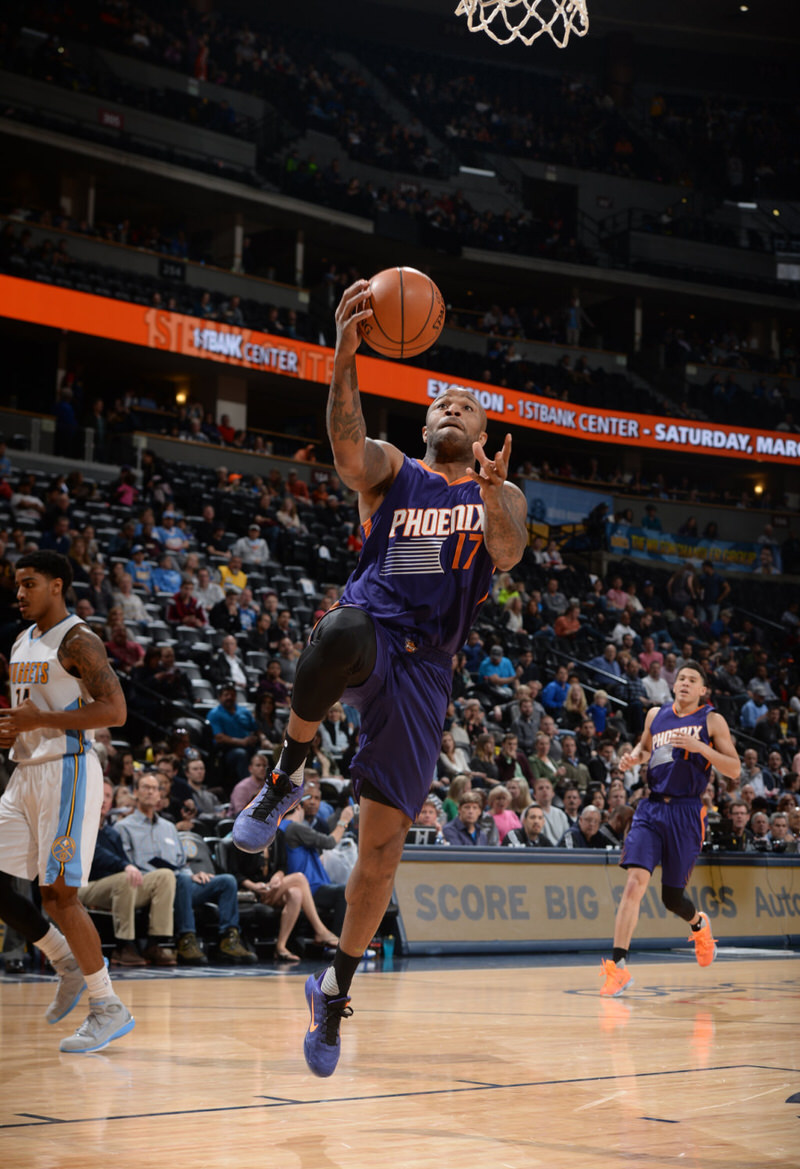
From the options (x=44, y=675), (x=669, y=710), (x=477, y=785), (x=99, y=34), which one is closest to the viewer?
(x=44, y=675)

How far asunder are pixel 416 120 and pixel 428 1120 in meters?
32.9

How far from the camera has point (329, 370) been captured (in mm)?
25500

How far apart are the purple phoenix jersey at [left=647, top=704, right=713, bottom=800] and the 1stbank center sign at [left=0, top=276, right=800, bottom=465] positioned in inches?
352

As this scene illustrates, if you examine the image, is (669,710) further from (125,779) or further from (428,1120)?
(428,1120)

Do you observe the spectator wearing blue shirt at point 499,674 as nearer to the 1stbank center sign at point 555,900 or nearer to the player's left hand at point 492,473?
the 1stbank center sign at point 555,900

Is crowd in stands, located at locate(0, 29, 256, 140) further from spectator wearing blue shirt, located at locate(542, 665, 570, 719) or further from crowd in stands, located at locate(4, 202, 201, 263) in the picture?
spectator wearing blue shirt, located at locate(542, 665, 570, 719)

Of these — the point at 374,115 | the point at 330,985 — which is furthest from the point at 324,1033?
the point at 374,115

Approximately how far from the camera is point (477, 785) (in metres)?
14.0

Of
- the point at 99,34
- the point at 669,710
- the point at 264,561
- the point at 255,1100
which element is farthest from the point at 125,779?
the point at 99,34

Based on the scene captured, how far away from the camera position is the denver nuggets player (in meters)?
5.48

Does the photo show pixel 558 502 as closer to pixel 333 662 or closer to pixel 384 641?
pixel 384 641

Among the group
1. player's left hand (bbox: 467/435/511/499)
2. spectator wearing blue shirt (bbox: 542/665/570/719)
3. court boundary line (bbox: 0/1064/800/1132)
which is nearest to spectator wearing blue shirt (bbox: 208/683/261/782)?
spectator wearing blue shirt (bbox: 542/665/570/719)

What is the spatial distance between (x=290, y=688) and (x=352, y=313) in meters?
10.8

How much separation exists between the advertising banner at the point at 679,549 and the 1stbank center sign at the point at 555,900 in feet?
47.9
